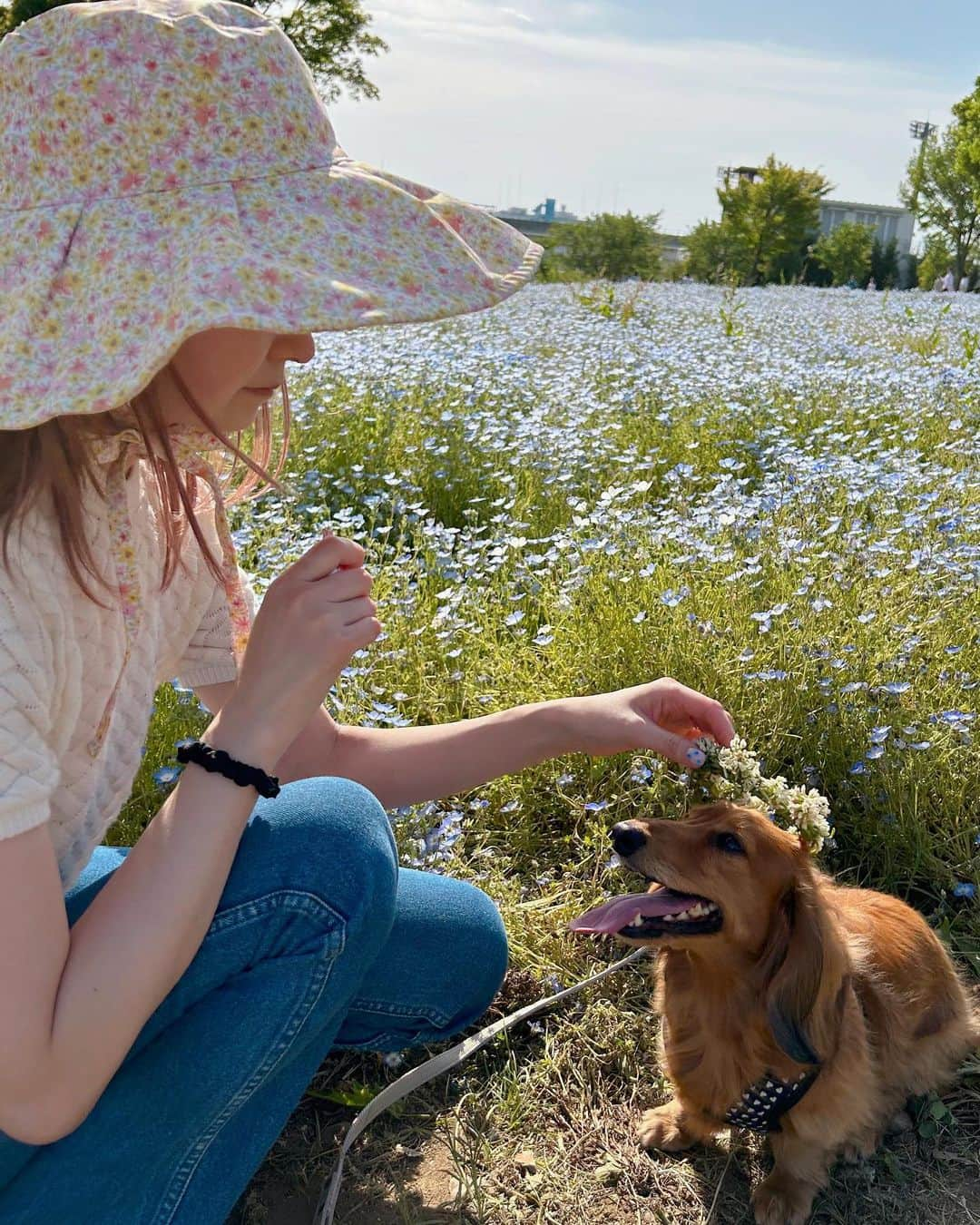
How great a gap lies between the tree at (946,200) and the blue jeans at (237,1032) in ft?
138

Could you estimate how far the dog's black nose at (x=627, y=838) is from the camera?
1907 mm

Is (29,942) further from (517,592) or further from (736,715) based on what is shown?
(517,592)

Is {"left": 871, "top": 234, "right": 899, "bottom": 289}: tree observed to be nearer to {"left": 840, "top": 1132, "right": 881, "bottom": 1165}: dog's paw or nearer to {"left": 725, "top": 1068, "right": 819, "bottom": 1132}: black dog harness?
{"left": 840, "top": 1132, "right": 881, "bottom": 1165}: dog's paw

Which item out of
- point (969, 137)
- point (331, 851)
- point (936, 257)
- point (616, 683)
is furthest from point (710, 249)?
point (331, 851)

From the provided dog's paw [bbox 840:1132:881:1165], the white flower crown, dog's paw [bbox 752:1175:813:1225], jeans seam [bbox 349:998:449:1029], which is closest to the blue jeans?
jeans seam [bbox 349:998:449:1029]

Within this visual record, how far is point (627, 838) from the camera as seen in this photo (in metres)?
1.91

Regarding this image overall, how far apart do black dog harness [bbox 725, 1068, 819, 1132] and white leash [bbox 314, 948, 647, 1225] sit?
0.52m

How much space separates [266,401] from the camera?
156 cm

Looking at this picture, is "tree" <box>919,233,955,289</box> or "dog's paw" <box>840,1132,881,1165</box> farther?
"tree" <box>919,233,955,289</box>

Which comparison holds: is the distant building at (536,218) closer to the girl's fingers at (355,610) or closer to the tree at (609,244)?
the tree at (609,244)

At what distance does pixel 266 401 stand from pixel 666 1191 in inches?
66.2

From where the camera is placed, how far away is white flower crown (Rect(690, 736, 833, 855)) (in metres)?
2.04

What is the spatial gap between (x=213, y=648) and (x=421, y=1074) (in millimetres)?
921

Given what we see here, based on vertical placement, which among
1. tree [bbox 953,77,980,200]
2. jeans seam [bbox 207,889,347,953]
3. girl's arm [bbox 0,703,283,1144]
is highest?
tree [bbox 953,77,980,200]
